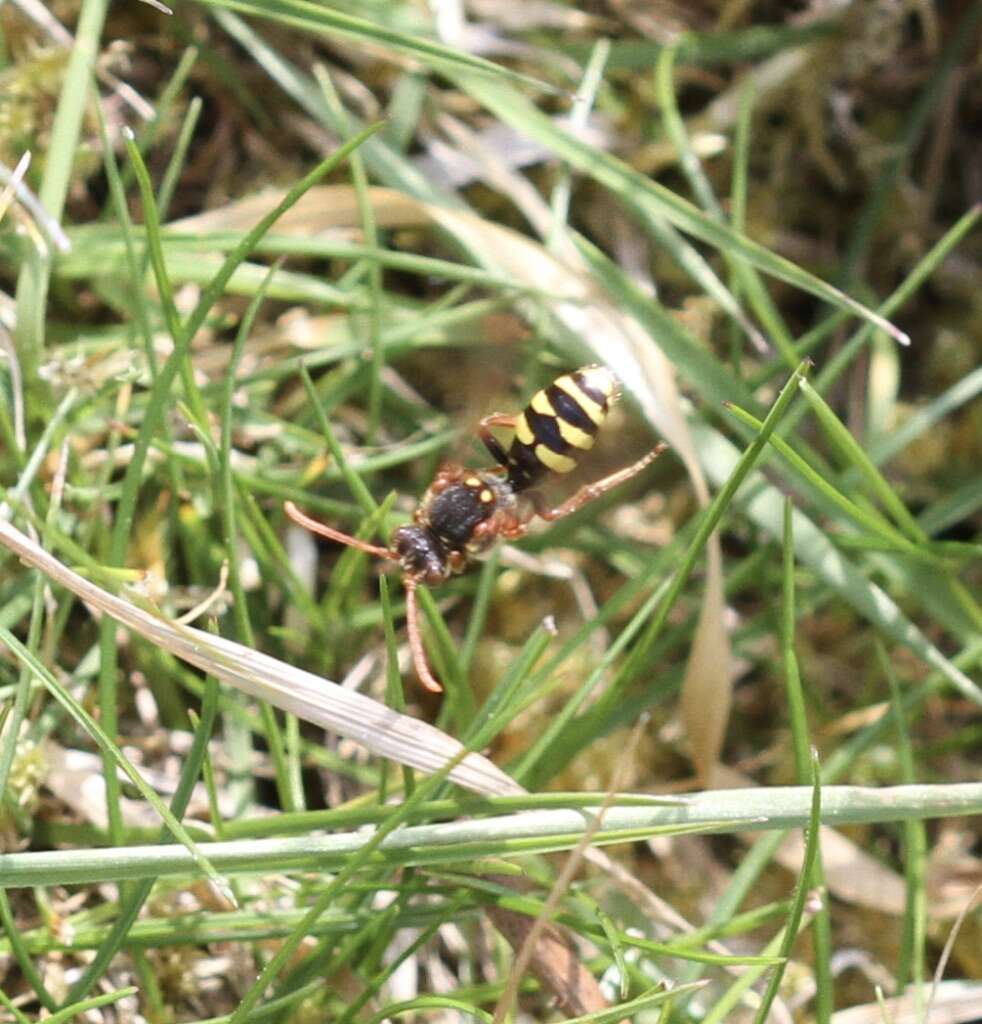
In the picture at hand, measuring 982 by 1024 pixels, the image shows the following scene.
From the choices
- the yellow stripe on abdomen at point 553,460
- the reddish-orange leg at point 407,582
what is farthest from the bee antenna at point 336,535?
the yellow stripe on abdomen at point 553,460

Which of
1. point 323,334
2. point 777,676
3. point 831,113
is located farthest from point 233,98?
point 777,676

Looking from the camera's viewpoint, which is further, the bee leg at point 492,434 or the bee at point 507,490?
the bee leg at point 492,434

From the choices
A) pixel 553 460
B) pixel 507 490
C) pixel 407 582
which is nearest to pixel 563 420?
pixel 553 460

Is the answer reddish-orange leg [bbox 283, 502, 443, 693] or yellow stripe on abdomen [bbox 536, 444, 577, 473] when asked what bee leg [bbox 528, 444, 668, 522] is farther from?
reddish-orange leg [bbox 283, 502, 443, 693]

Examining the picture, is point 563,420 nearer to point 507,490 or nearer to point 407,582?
point 507,490

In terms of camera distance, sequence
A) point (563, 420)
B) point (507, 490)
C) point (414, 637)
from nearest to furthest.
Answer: point (414, 637) → point (563, 420) → point (507, 490)

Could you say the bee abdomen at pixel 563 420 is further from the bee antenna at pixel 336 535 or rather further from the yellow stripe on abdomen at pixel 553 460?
the bee antenna at pixel 336 535

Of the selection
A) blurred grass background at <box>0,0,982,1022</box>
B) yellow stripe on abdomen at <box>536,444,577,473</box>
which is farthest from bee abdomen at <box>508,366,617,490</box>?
blurred grass background at <box>0,0,982,1022</box>
